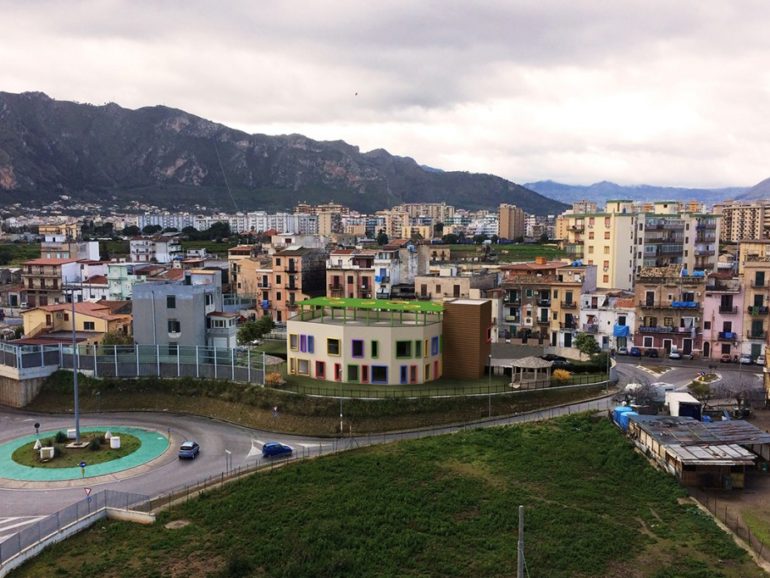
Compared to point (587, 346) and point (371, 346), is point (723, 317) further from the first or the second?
point (371, 346)

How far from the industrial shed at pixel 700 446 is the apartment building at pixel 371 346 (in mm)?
14867

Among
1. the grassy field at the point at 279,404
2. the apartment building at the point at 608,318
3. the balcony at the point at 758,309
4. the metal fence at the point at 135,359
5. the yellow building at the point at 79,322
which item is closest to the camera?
the grassy field at the point at 279,404

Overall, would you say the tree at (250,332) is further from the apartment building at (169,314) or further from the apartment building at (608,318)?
the apartment building at (608,318)

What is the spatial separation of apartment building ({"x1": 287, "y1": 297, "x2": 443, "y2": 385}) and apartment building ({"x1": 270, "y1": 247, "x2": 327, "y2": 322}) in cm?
2577

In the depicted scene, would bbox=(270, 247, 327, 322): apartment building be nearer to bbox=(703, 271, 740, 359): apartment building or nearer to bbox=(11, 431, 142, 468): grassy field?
bbox=(11, 431, 142, 468): grassy field

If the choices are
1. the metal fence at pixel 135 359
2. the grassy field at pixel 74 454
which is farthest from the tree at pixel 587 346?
the grassy field at pixel 74 454

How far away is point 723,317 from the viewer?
5619cm

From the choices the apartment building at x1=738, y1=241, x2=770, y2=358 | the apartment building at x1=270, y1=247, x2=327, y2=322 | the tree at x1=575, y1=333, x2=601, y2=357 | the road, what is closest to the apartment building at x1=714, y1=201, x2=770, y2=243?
the apartment building at x1=738, y1=241, x2=770, y2=358

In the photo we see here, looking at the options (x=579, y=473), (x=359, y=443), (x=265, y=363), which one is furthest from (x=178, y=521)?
(x=265, y=363)

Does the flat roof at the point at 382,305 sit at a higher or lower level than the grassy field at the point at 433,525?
higher

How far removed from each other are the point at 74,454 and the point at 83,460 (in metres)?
1.42

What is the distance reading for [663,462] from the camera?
32688mm

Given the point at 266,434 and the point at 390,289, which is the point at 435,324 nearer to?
the point at 266,434

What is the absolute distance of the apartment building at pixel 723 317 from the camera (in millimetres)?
55719
